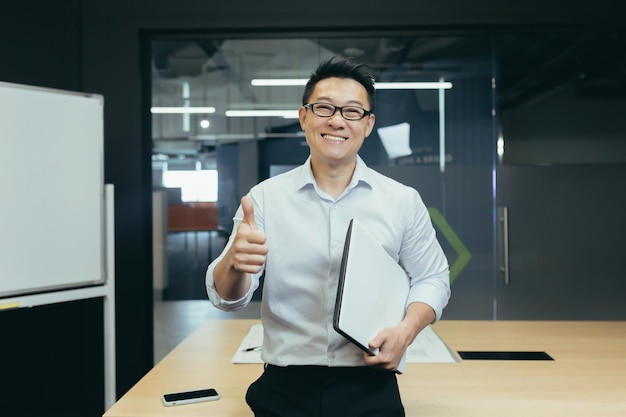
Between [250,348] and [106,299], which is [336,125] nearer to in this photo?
[250,348]

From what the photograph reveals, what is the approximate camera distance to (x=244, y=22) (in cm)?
333

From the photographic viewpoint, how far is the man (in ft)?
4.38

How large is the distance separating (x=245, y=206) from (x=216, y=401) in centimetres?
63

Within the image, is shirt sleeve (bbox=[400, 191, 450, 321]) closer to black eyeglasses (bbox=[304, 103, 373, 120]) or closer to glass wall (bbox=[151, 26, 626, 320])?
black eyeglasses (bbox=[304, 103, 373, 120])

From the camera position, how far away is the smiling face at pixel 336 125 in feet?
4.47

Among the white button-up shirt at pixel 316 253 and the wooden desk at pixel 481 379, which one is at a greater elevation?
the white button-up shirt at pixel 316 253

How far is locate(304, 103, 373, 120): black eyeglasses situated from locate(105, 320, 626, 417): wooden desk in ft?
2.57

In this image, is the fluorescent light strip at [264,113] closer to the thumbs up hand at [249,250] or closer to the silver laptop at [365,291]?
the silver laptop at [365,291]

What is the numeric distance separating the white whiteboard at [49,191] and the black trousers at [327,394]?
1632mm

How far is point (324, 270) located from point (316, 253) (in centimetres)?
5

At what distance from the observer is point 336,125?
135 centimetres

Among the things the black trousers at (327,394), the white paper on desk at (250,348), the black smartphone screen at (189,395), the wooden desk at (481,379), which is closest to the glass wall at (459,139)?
the wooden desk at (481,379)

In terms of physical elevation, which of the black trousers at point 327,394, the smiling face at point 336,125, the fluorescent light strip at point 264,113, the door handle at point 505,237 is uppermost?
the fluorescent light strip at point 264,113

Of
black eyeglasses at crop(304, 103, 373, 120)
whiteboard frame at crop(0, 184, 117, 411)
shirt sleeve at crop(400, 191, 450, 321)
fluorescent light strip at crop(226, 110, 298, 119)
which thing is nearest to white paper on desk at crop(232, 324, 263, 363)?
shirt sleeve at crop(400, 191, 450, 321)
